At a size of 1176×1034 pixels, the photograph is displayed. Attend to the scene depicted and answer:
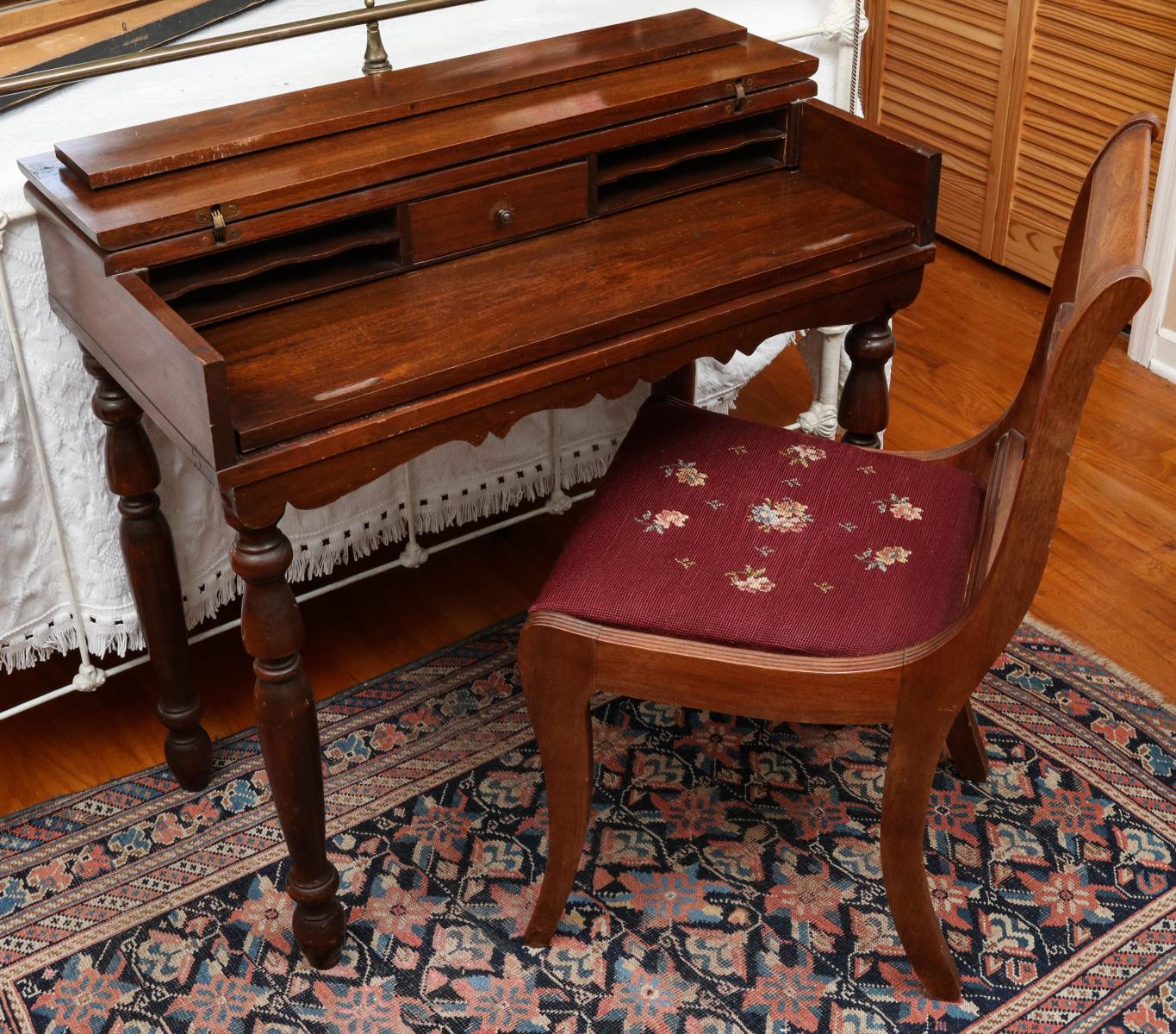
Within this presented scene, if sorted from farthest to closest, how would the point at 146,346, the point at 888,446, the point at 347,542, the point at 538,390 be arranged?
the point at 888,446 < the point at 347,542 < the point at 538,390 < the point at 146,346

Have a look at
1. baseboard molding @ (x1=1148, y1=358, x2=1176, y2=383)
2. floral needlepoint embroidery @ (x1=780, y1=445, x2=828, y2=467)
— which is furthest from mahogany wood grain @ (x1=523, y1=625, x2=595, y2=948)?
baseboard molding @ (x1=1148, y1=358, x2=1176, y2=383)

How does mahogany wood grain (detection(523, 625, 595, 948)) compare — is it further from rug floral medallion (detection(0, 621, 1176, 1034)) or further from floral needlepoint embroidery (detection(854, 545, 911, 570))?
floral needlepoint embroidery (detection(854, 545, 911, 570))

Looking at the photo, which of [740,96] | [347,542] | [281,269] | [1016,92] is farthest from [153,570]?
[1016,92]

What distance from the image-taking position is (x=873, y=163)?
1669 mm

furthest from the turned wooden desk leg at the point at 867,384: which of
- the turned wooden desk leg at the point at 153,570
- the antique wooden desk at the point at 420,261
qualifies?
the turned wooden desk leg at the point at 153,570

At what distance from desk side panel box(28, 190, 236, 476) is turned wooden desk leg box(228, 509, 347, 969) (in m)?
0.10

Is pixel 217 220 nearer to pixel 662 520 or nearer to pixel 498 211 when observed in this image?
pixel 498 211

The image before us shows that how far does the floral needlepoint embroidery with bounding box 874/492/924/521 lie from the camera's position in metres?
1.57

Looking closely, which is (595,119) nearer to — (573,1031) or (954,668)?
(954,668)

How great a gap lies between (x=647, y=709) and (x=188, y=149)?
39.2 inches

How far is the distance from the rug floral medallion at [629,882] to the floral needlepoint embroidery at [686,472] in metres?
0.48

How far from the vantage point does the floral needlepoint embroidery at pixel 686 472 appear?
63.9 inches

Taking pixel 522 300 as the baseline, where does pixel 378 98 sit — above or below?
above

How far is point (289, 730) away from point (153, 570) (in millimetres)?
384
